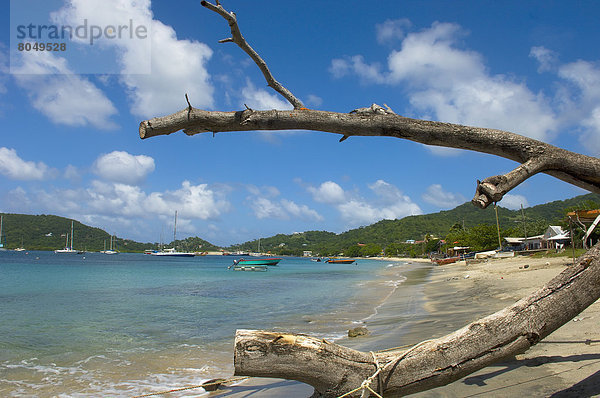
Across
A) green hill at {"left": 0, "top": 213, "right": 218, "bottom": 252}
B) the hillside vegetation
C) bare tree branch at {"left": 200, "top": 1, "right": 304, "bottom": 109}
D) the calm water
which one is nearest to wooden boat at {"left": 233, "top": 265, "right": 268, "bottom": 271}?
the calm water

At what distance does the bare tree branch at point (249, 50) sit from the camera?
→ 2358 millimetres

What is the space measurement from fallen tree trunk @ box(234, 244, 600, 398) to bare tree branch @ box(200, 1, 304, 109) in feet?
5.58

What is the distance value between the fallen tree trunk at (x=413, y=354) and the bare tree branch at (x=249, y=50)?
66.9 inches

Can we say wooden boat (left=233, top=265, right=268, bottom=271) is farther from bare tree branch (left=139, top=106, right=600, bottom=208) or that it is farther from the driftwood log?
the driftwood log

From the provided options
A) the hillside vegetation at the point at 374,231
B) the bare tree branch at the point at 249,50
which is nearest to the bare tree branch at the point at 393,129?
the bare tree branch at the point at 249,50

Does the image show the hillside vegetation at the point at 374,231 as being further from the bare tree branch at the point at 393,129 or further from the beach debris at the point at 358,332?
the bare tree branch at the point at 393,129

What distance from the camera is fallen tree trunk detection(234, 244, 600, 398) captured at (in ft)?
7.23

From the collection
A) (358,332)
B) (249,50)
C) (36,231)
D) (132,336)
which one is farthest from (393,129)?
(36,231)

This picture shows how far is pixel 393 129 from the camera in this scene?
282 centimetres

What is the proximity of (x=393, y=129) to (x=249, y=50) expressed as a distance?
1181 millimetres

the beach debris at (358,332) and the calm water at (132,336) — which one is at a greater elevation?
the beach debris at (358,332)

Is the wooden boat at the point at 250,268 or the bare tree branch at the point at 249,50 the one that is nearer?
the bare tree branch at the point at 249,50

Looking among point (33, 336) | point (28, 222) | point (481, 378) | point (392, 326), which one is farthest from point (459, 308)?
point (28, 222)

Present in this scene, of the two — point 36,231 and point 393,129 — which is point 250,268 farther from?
point 36,231
